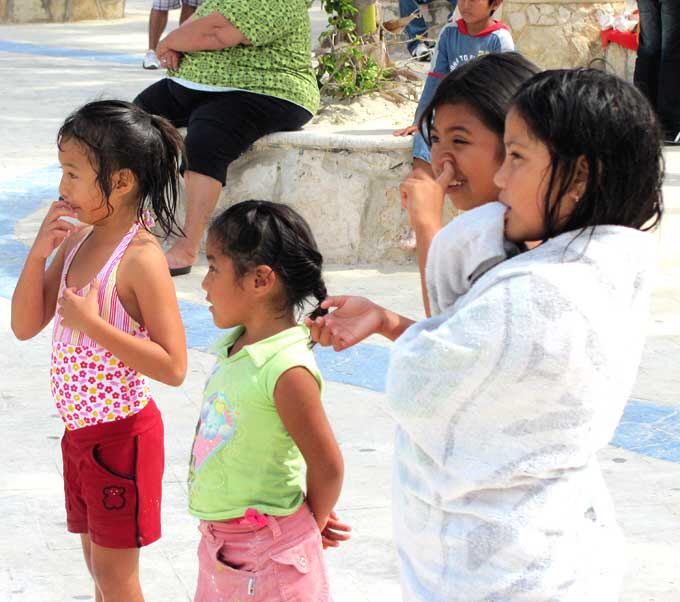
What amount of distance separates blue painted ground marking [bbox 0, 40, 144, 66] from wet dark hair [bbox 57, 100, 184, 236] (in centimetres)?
989

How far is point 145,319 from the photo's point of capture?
2.38 m

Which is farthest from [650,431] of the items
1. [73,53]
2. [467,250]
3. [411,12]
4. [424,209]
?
[73,53]

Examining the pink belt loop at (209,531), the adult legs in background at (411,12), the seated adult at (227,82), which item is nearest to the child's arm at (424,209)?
the pink belt loop at (209,531)

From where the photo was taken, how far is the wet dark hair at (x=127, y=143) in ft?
8.02

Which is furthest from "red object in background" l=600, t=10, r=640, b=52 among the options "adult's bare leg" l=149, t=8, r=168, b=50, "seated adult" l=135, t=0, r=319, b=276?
"adult's bare leg" l=149, t=8, r=168, b=50

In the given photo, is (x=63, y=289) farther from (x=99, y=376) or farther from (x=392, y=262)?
(x=392, y=262)

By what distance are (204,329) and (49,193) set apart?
8.40 feet

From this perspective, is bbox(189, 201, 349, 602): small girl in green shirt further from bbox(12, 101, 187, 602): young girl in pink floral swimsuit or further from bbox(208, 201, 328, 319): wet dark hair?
bbox(12, 101, 187, 602): young girl in pink floral swimsuit

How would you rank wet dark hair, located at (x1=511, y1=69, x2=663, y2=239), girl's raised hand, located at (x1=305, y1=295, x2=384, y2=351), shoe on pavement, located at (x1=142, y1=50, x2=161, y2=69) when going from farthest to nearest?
shoe on pavement, located at (x1=142, y1=50, x2=161, y2=69)
girl's raised hand, located at (x1=305, y1=295, x2=384, y2=351)
wet dark hair, located at (x1=511, y1=69, x2=663, y2=239)

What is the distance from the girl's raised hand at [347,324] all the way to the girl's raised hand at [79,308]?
0.67 m

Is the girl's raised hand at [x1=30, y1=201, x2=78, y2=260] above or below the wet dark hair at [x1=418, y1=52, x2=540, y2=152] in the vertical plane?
below

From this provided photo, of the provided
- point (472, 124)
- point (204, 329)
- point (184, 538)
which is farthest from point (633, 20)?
point (472, 124)

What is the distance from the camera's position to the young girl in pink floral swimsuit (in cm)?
237

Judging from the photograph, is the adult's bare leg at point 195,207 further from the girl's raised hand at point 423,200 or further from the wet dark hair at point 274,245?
the girl's raised hand at point 423,200
